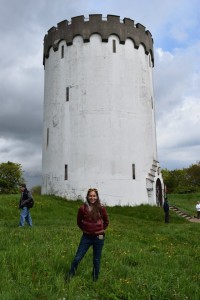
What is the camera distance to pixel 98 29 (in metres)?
29.2

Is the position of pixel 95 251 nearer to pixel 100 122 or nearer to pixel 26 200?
pixel 26 200

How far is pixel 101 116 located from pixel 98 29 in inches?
321

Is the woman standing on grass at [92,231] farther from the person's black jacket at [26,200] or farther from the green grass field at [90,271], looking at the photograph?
the person's black jacket at [26,200]

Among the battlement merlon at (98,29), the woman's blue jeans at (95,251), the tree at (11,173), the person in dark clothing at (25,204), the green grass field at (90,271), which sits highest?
the battlement merlon at (98,29)

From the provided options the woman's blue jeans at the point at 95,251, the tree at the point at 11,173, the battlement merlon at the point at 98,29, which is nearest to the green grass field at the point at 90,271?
the woman's blue jeans at the point at 95,251

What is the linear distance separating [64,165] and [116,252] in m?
19.9

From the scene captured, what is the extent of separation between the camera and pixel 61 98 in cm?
2952

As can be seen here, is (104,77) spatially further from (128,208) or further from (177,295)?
(177,295)

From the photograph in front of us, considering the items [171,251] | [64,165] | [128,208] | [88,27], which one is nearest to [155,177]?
[128,208]

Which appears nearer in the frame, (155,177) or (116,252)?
(116,252)

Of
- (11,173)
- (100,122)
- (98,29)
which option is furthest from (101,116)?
(11,173)

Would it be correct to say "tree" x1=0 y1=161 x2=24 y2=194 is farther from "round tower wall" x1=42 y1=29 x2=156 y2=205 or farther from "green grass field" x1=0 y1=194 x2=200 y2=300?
"green grass field" x1=0 y1=194 x2=200 y2=300

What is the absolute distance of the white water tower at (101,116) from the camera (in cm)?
2748

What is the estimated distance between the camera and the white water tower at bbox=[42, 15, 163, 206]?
2748 cm
